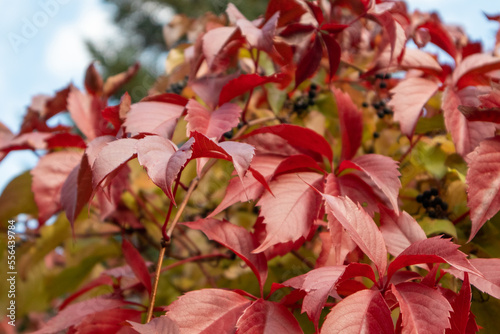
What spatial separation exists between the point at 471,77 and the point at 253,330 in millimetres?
570

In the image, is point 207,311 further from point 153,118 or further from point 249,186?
point 153,118

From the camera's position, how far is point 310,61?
2.34 ft

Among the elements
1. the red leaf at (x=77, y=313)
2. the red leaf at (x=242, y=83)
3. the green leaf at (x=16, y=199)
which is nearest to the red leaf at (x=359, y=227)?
the red leaf at (x=242, y=83)

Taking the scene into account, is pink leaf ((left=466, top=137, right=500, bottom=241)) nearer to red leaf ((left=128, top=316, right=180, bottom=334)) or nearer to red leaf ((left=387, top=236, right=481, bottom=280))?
red leaf ((left=387, top=236, right=481, bottom=280))

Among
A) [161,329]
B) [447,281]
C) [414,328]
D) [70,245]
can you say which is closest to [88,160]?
[161,329]

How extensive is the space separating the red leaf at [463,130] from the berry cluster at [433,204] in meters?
0.12

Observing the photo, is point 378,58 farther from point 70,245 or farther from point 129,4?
point 129,4

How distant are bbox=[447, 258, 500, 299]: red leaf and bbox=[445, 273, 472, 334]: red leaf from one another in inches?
1.4

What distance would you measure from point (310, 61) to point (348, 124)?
13 centimetres

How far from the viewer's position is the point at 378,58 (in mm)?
766

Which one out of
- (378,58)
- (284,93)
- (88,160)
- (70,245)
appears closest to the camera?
(88,160)

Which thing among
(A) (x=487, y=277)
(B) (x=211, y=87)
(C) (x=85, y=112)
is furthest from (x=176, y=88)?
(A) (x=487, y=277)

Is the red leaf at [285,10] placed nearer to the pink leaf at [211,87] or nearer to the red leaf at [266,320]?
the pink leaf at [211,87]

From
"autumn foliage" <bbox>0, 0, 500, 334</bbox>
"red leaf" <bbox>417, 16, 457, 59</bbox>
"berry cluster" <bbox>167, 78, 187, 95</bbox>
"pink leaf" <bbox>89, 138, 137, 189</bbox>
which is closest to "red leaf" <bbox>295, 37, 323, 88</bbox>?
"autumn foliage" <bbox>0, 0, 500, 334</bbox>
